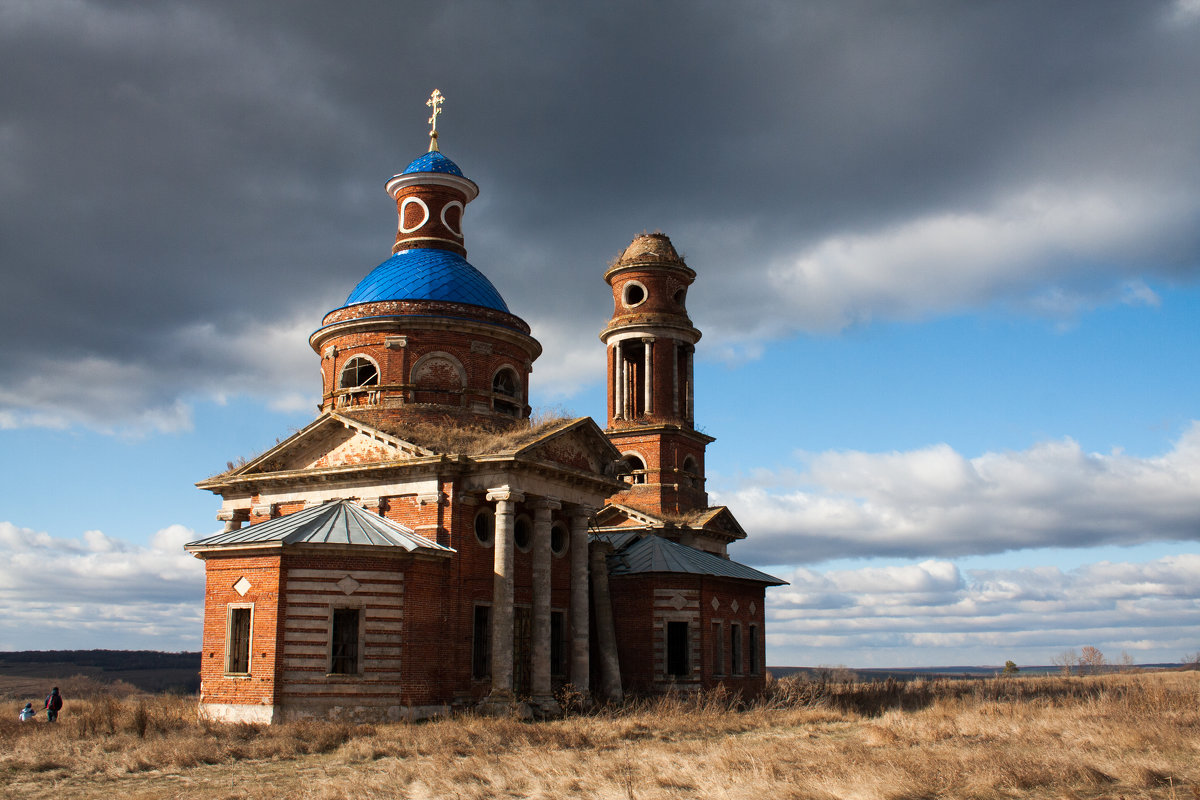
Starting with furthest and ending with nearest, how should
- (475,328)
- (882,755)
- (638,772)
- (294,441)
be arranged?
(475,328), (294,441), (882,755), (638,772)

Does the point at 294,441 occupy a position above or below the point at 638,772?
above

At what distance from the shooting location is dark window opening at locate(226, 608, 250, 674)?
73.2 feet

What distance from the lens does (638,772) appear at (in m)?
15.1

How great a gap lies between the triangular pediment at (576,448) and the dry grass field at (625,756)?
6.13m

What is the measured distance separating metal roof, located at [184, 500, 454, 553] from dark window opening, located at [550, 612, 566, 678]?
4657 mm

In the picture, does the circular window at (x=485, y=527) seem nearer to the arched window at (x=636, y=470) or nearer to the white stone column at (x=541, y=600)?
the white stone column at (x=541, y=600)

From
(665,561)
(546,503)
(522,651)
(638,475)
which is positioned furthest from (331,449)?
(638,475)

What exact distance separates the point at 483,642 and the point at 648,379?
1744cm

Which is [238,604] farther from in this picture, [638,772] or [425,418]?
[638,772]

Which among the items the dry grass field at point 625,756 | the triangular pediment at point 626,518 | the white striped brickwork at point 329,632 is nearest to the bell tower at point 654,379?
the triangular pediment at point 626,518

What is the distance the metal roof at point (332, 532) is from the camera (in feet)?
73.3

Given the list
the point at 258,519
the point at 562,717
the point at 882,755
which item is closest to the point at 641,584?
the point at 562,717

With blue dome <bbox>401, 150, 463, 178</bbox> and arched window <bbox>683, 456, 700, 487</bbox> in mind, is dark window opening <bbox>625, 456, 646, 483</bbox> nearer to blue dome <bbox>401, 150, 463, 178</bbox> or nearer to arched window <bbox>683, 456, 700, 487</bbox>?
arched window <bbox>683, 456, 700, 487</bbox>

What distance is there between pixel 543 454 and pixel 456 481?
2242 mm
